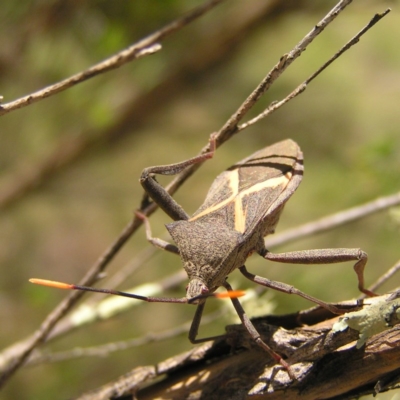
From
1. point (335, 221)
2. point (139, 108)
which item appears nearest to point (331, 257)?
point (335, 221)

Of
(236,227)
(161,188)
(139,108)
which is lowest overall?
(236,227)

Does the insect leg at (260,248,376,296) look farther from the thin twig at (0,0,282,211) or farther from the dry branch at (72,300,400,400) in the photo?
the thin twig at (0,0,282,211)

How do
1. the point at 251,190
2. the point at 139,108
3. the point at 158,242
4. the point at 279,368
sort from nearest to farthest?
the point at 279,368 → the point at 251,190 → the point at 158,242 → the point at 139,108

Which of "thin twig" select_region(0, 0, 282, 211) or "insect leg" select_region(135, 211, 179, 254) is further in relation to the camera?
"thin twig" select_region(0, 0, 282, 211)

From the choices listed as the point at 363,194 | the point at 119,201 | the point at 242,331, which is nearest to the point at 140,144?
the point at 119,201

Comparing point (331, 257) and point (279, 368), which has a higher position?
point (331, 257)

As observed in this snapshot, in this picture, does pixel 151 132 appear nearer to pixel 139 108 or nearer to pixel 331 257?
pixel 139 108

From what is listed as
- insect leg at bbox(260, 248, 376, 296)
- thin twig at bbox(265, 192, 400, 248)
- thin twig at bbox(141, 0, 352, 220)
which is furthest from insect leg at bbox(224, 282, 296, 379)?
thin twig at bbox(265, 192, 400, 248)
